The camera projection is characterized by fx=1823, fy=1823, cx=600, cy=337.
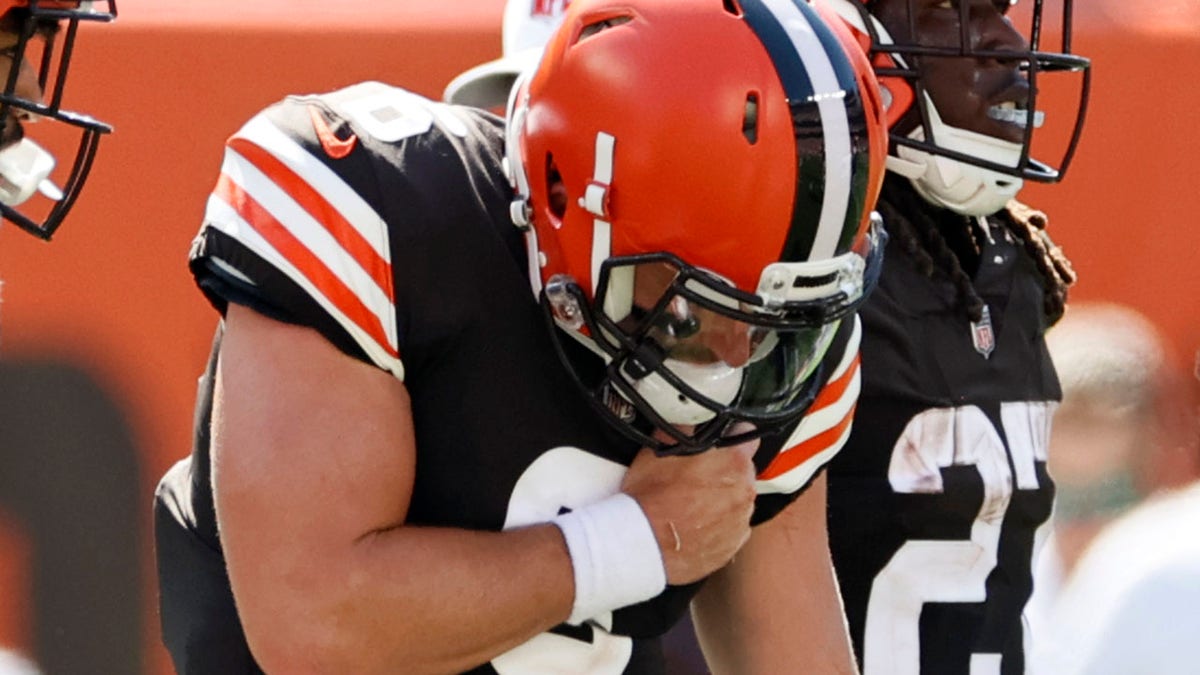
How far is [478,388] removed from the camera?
1521 millimetres

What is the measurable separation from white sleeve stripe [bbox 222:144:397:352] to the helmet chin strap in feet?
2.78

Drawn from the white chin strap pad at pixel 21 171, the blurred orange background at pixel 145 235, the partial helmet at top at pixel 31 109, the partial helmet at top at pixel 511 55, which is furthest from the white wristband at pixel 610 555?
the blurred orange background at pixel 145 235

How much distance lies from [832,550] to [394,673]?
27.9 inches

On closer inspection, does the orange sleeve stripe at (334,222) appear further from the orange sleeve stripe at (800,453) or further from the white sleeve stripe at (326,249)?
the orange sleeve stripe at (800,453)

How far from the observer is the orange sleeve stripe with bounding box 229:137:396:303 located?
1451mm

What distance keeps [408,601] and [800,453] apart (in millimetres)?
452

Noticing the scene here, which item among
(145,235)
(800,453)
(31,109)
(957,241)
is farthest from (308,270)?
(145,235)

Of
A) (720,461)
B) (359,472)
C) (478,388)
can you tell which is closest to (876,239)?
(720,461)

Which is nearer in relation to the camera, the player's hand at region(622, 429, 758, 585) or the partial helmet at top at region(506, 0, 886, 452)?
the partial helmet at top at region(506, 0, 886, 452)

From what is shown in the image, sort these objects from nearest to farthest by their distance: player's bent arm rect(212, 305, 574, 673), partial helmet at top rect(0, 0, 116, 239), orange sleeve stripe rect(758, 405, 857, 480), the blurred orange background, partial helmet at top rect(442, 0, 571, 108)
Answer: player's bent arm rect(212, 305, 574, 673)
orange sleeve stripe rect(758, 405, 857, 480)
partial helmet at top rect(442, 0, 571, 108)
partial helmet at top rect(0, 0, 116, 239)
the blurred orange background

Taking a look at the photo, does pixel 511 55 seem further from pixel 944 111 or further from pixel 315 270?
pixel 315 270

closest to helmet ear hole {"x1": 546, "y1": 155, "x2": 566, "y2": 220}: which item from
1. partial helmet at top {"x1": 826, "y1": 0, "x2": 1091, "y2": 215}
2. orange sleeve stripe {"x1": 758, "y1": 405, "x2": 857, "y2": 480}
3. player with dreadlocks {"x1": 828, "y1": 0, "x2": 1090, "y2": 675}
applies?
orange sleeve stripe {"x1": 758, "y1": 405, "x2": 857, "y2": 480}

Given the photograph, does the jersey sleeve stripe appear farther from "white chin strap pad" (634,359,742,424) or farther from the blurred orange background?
the blurred orange background

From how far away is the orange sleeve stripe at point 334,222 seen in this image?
1451 millimetres
